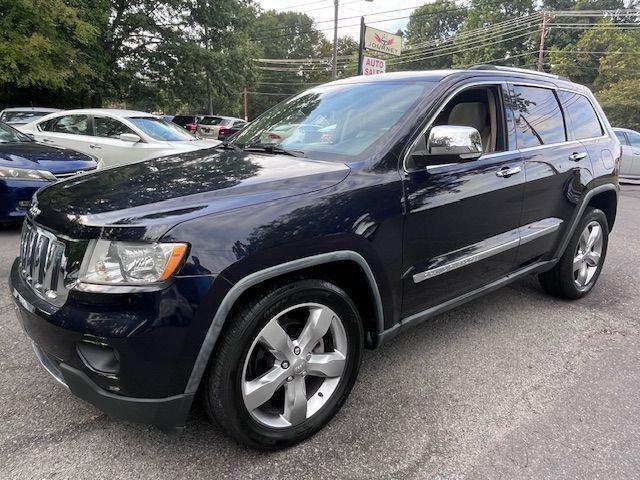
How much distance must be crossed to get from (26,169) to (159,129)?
352 centimetres

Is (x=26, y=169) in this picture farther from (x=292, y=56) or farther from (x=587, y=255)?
(x=292, y=56)

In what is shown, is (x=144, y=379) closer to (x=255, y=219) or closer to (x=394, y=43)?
(x=255, y=219)

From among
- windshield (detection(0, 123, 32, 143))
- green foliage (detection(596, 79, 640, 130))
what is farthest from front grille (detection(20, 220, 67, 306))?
green foliage (detection(596, 79, 640, 130))

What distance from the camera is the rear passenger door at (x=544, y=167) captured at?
3.34 meters

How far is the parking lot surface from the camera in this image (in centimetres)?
214

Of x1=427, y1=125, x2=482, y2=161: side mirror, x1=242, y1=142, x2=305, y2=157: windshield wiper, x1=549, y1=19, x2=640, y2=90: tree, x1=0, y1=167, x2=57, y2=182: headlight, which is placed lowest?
x1=0, y1=167, x2=57, y2=182: headlight

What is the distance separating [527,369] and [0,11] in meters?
16.4

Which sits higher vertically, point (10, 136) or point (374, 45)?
point (374, 45)

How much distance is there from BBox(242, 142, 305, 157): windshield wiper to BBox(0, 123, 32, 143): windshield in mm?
5209

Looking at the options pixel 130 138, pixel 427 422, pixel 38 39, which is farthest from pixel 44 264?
pixel 38 39

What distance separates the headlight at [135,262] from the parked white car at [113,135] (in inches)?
259

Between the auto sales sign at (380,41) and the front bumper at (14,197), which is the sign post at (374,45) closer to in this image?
the auto sales sign at (380,41)

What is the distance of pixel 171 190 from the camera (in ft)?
6.98

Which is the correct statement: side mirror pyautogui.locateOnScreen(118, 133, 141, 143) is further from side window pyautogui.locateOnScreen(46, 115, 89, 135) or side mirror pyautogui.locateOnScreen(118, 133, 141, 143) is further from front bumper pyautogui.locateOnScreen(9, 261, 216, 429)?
front bumper pyautogui.locateOnScreen(9, 261, 216, 429)
